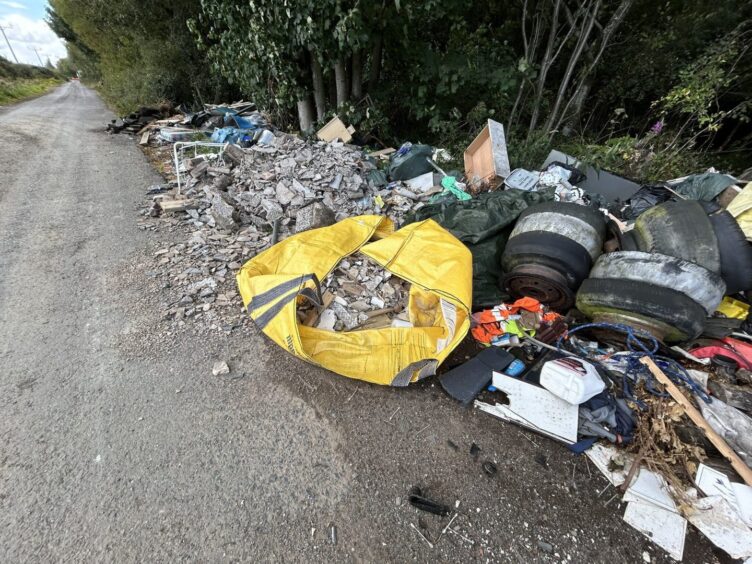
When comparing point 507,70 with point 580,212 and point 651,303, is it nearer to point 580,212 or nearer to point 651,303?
point 580,212

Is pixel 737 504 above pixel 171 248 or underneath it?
underneath

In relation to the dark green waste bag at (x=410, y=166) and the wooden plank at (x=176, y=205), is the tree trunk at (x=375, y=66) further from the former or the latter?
the wooden plank at (x=176, y=205)

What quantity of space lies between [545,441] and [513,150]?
5166mm

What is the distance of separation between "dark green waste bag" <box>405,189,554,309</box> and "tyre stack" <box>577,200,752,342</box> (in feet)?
2.41

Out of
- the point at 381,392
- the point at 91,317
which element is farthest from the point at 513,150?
the point at 91,317

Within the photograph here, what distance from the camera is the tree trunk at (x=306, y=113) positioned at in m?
6.71

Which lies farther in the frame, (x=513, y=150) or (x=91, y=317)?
(x=513, y=150)

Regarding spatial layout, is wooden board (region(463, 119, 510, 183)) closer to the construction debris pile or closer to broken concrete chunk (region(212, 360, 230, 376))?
the construction debris pile

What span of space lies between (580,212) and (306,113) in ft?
20.2

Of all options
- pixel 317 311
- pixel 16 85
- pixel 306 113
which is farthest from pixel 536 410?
pixel 16 85

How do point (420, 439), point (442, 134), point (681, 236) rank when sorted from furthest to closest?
point (442, 134) < point (681, 236) < point (420, 439)

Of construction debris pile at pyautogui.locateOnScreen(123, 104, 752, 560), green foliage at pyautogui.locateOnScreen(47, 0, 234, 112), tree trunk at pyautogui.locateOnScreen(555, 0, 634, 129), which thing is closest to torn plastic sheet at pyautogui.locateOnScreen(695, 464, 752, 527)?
construction debris pile at pyautogui.locateOnScreen(123, 104, 752, 560)

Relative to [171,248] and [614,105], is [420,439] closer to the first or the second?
[171,248]

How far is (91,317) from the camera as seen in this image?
2609 mm
